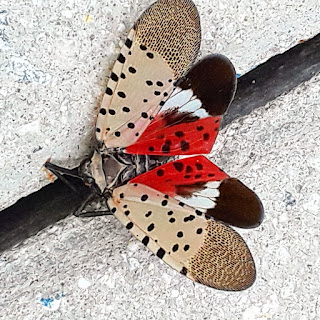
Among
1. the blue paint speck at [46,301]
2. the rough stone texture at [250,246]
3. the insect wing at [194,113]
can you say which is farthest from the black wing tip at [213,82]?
the blue paint speck at [46,301]

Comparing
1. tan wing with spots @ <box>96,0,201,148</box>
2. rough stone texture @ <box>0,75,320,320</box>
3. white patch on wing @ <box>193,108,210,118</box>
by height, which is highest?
tan wing with spots @ <box>96,0,201,148</box>

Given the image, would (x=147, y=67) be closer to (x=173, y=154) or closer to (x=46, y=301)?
(x=173, y=154)

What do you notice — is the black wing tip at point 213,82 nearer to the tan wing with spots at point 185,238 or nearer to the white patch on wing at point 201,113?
the white patch on wing at point 201,113

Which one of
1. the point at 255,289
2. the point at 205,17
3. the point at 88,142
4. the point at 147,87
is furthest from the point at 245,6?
the point at 255,289

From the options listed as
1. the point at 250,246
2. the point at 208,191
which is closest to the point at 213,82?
the point at 208,191

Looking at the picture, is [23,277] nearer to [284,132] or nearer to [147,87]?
[147,87]

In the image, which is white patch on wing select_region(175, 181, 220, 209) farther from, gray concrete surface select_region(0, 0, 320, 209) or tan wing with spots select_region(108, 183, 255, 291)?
gray concrete surface select_region(0, 0, 320, 209)

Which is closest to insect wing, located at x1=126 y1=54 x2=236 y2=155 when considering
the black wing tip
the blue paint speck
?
the black wing tip
